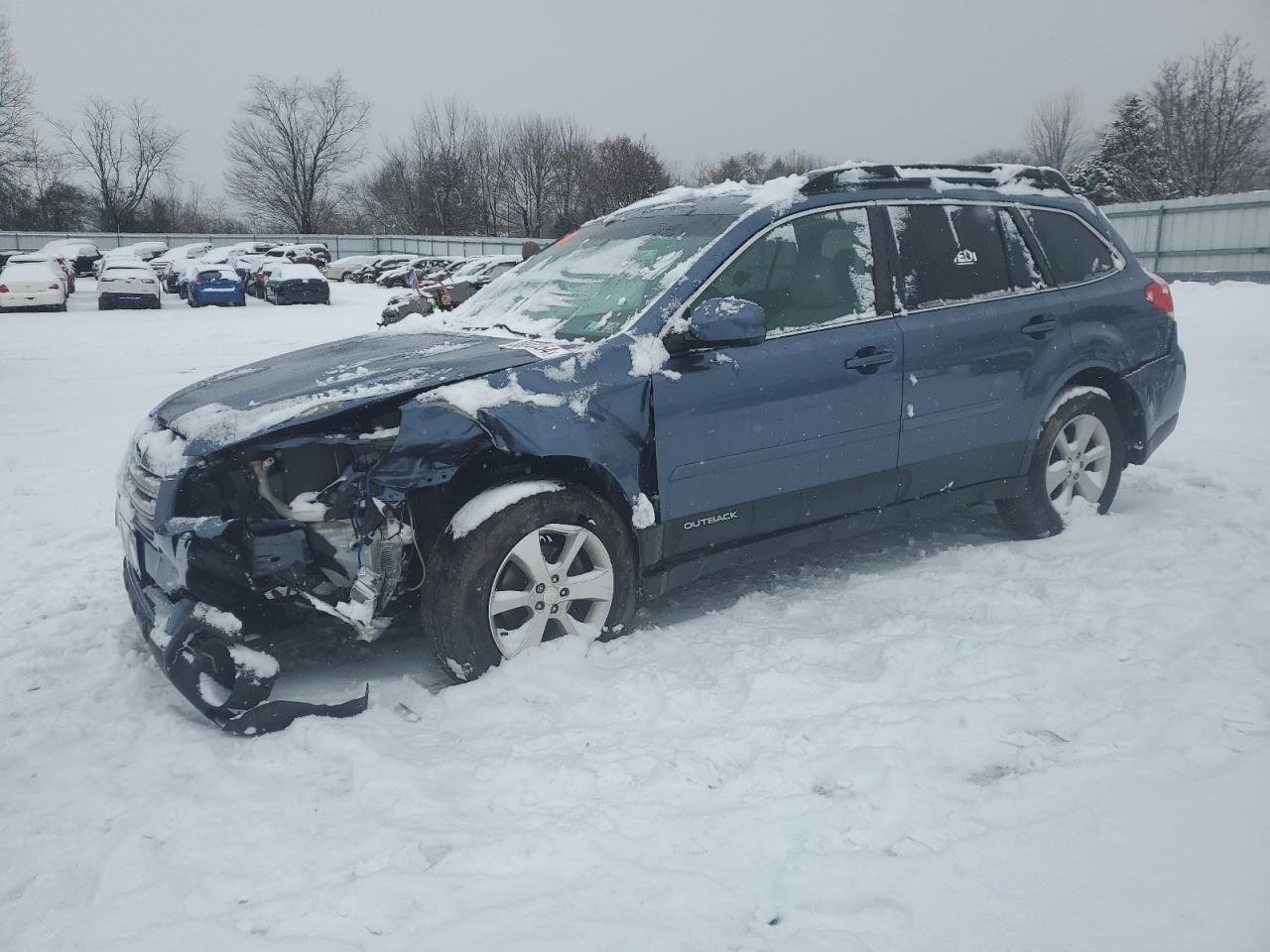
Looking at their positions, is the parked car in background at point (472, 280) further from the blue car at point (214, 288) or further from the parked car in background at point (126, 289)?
the parked car in background at point (126, 289)

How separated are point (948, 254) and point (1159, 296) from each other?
1.58 meters

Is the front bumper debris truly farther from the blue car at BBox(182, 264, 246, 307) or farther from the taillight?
the blue car at BBox(182, 264, 246, 307)

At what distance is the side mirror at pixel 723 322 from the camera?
3508mm

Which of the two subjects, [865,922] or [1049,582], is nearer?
[865,922]

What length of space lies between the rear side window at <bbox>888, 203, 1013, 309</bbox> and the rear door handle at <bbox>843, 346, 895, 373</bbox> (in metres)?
0.31

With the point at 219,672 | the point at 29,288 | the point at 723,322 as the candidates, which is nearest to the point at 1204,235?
the point at 723,322

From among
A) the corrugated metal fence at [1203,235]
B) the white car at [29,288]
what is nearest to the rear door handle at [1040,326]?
the corrugated metal fence at [1203,235]

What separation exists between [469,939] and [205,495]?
1.80 metres

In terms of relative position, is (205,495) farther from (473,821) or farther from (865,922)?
(865,922)

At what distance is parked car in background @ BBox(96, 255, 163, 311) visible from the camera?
2592 cm

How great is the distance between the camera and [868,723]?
305 cm

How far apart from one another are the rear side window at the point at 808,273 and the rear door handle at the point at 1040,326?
38.5 inches

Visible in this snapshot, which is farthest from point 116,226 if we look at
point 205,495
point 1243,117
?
point 205,495

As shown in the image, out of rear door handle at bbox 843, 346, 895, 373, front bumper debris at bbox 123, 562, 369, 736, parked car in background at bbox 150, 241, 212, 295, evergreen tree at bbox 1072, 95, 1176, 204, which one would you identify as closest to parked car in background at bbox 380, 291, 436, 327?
rear door handle at bbox 843, 346, 895, 373
